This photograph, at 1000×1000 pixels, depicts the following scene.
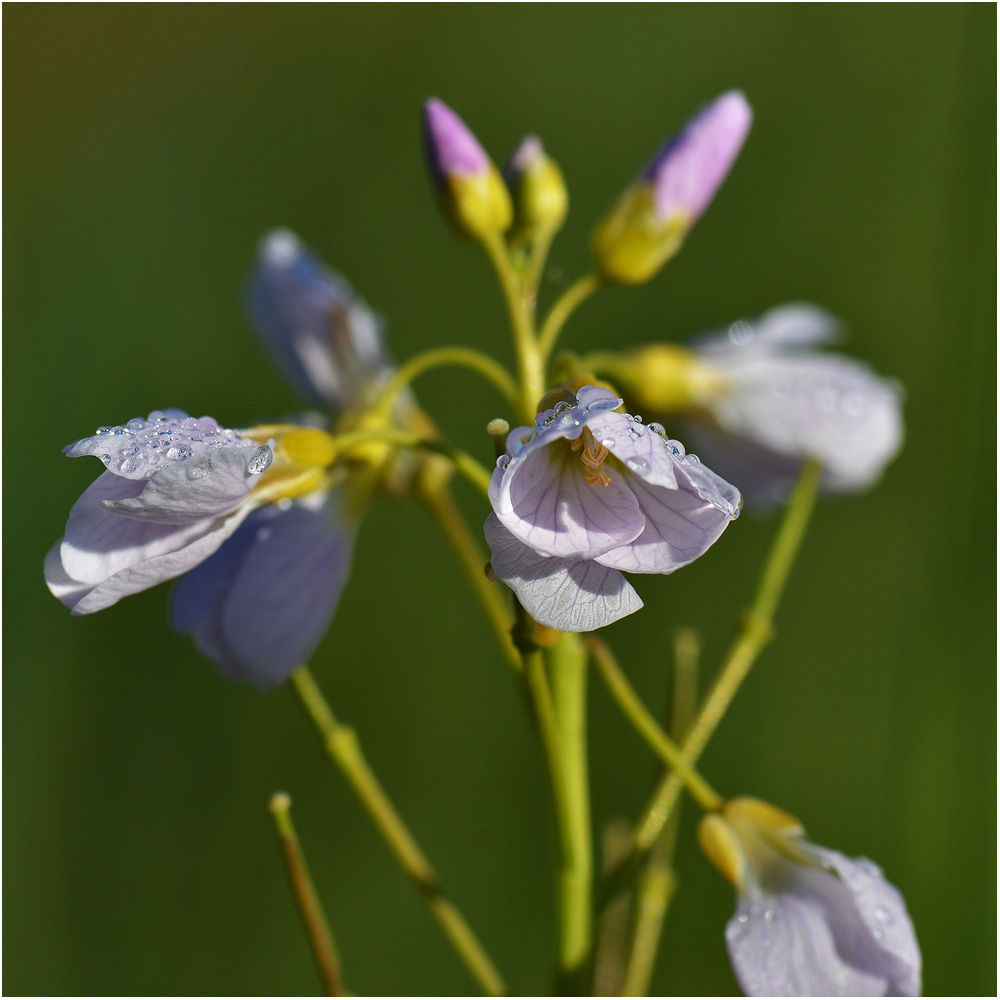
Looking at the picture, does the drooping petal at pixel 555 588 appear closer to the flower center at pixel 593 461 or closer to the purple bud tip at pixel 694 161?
the flower center at pixel 593 461

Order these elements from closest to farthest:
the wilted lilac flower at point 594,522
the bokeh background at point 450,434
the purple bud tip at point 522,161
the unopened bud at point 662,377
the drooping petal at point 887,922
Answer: the wilted lilac flower at point 594,522 → the drooping petal at point 887,922 → the purple bud tip at point 522,161 → the unopened bud at point 662,377 → the bokeh background at point 450,434

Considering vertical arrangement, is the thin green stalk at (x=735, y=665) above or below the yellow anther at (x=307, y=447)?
Answer: below

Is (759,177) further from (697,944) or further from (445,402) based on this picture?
(697,944)

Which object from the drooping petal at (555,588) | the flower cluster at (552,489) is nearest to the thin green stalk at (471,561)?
the flower cluster at (552,489)

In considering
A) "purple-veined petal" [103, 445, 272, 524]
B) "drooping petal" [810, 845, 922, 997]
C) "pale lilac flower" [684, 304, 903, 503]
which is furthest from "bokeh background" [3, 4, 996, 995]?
"purple-veined petal" [103, 445, 272, 524]

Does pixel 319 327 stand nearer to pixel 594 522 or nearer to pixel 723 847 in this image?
pixel 594 522

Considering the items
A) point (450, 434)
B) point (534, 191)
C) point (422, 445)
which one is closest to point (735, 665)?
point (422, 445)

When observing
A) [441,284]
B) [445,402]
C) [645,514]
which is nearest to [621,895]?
[645,514]

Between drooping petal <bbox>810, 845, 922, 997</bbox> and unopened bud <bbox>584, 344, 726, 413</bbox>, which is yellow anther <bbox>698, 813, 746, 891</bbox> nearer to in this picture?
drooping petal <bbox>810, 845, 922, 997</bbox>
